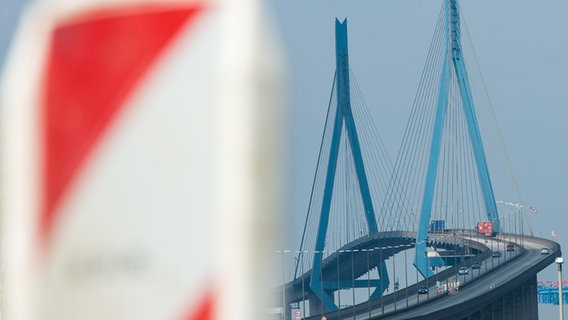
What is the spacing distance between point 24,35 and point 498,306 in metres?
111

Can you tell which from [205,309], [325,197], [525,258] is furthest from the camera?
[525,258]

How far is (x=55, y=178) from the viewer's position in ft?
7.93

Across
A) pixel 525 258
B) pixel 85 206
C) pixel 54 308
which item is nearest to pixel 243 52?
pixel 85 206

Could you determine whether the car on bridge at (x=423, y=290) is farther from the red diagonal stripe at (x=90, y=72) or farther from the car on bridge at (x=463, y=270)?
the red diagonal stripe at (x=90, y=72)

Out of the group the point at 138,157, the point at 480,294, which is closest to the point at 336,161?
the point at 480,294

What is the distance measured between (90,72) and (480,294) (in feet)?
331

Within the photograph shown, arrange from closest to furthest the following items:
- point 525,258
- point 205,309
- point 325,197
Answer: point 205,309
point 325,197
point 525,258

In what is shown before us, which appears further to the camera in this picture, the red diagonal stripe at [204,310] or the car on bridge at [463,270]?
the car on bridge at [463,270]

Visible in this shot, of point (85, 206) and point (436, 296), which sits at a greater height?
point (85, 206)

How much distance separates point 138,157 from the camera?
2.39 metres

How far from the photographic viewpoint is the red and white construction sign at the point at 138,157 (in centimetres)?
231

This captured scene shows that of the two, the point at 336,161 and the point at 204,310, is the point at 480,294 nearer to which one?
the point at 336,161

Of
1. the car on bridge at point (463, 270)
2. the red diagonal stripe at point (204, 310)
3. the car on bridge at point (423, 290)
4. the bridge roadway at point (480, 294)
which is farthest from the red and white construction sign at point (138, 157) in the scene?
the car on bridge at point (463, 270)

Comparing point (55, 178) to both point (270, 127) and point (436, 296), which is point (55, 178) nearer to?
point (270, 127)
